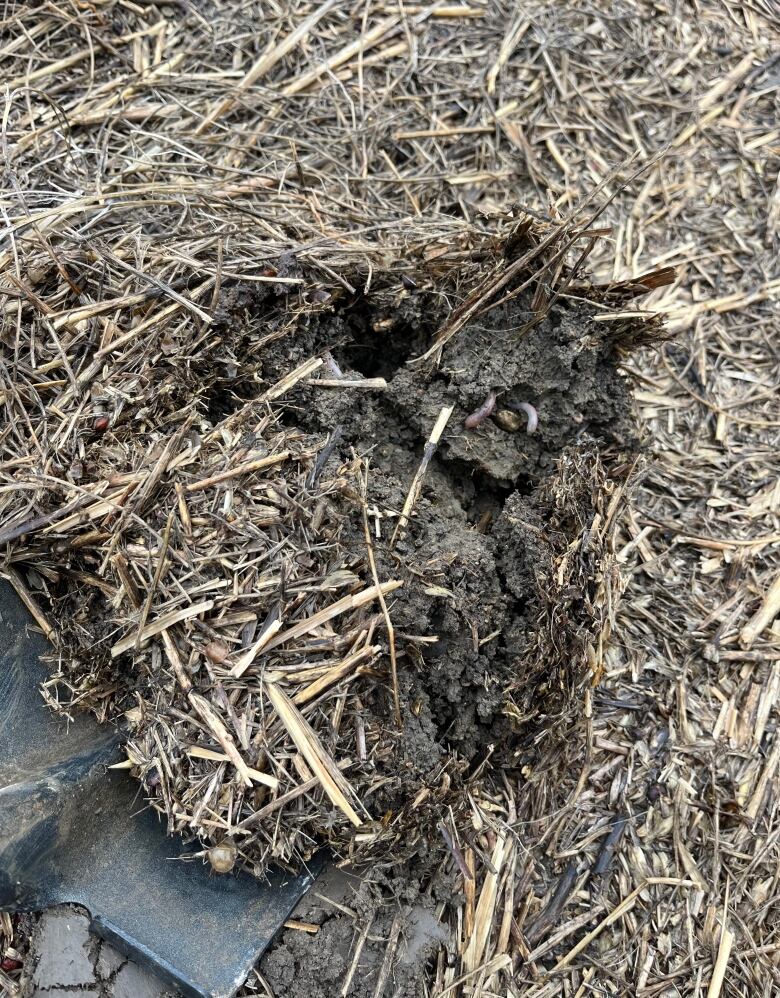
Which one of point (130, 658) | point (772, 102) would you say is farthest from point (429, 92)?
point (130, 658)

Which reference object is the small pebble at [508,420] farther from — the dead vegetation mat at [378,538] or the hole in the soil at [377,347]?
the hole in the soil at [377,347]

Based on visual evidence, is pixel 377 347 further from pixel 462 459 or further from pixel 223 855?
pixel 223 855

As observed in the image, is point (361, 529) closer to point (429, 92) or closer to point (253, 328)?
point (253, 328)

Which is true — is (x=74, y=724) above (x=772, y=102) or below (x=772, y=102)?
below

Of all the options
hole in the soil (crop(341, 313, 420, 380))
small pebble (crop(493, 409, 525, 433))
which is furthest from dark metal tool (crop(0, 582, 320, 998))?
small pebble (crop(493, 409, 525, 433))

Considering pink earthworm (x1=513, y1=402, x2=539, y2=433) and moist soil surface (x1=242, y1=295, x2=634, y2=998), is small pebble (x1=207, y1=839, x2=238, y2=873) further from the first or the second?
pink earthworm (x1=513, y1=402, x2=539, y2=433)

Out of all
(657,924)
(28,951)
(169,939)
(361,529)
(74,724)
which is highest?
(361,529)
